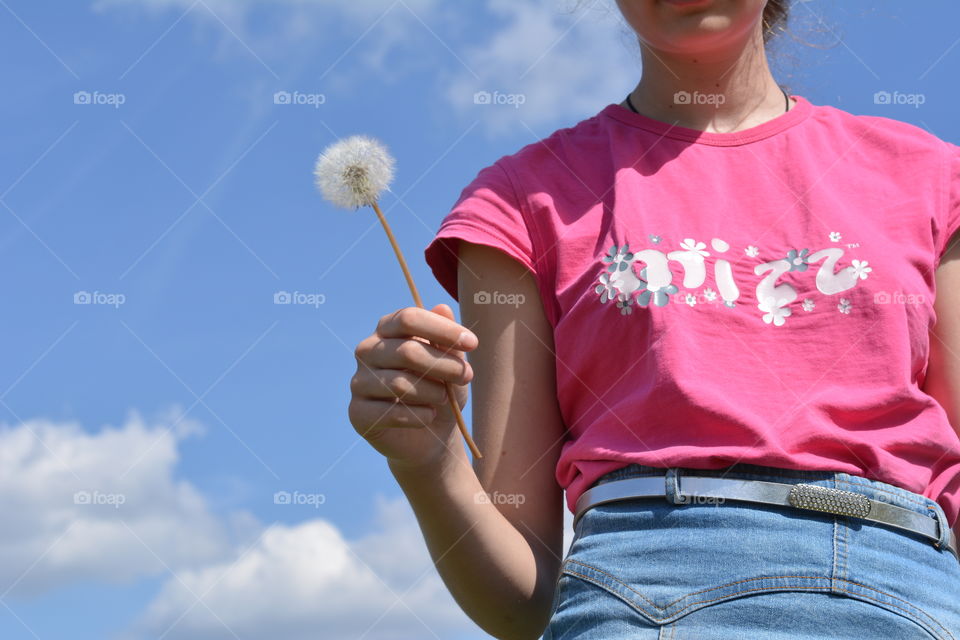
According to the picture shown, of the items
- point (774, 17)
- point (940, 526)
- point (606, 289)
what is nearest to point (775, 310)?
point (606, 289)

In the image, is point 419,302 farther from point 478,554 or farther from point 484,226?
point 478,554

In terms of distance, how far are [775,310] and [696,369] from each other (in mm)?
201

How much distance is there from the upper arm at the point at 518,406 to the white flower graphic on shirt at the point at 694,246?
12.6 inches

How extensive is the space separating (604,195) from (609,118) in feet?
0.95

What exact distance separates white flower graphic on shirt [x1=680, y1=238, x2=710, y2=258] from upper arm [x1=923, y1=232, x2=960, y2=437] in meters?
0.46

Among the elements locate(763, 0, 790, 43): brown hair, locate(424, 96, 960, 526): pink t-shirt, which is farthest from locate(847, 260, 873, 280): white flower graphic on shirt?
locate(763, 0, 790, 43): brown hair

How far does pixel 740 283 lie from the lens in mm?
1913

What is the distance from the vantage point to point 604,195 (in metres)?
2.12

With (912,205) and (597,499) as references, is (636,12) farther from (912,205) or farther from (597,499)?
(597,499)

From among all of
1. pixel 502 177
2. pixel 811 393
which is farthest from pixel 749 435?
pixel 502 177

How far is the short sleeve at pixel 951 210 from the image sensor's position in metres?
2.01

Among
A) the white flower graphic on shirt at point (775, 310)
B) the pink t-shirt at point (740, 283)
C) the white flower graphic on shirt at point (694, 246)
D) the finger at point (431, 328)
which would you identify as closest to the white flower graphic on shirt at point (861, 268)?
the pink t-shirt at point (740, 283)

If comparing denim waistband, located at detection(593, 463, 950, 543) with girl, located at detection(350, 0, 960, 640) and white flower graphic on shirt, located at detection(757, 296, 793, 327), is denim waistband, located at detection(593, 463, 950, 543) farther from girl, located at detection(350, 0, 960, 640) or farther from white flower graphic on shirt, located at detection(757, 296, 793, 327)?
white flower graphic on shirt, located at detection(757, 296, 793, 327)

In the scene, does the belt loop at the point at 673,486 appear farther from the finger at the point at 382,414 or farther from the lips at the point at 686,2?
the lips at the point at 686,2
